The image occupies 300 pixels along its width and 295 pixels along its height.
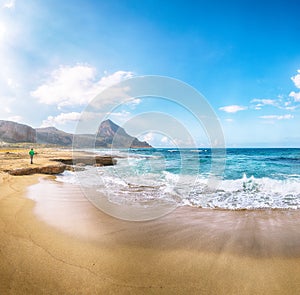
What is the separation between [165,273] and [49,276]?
1.81m

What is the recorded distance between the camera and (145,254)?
11.7 ft

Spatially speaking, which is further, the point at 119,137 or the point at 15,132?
the point at 15,132

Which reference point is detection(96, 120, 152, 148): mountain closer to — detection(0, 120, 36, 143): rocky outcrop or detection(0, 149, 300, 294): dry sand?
detection(0, 149, 300, 294): dry sand

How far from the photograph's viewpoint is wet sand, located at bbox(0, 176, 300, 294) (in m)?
2.73

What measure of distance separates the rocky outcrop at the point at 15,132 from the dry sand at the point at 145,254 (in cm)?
Answer: 12305

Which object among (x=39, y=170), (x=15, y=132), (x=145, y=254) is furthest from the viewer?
(x=15, y=132)

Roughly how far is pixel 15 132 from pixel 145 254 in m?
133

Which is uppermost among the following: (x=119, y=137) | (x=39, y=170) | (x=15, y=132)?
(x=15, y=132)

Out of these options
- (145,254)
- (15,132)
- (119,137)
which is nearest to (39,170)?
(119,137)

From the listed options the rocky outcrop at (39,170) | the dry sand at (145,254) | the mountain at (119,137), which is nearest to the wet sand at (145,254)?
the dry sand at (145,254)

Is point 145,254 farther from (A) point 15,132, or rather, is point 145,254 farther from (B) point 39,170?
(A) point 15,132

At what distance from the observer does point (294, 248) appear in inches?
155

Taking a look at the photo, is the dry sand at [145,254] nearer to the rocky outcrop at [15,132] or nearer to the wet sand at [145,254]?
the wet sand at [145,254]

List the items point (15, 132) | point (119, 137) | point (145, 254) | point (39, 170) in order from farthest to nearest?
point (15, 132) → point (119, 137) → point (39, 170) → point (145, 254)
